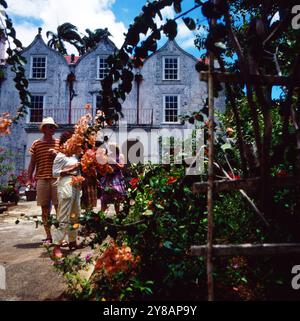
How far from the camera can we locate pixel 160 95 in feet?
67.7

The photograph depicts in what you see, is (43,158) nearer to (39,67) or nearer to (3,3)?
(3,3)

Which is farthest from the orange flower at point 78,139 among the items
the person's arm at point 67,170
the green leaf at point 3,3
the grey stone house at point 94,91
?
the grey stone house at point 94,91

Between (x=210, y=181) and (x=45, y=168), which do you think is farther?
(x=45, y=168)

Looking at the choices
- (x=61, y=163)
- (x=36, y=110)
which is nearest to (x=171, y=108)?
(x=36, y=110)

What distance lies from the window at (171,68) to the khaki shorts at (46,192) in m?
17.4

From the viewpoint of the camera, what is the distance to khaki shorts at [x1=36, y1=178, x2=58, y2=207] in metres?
4.57

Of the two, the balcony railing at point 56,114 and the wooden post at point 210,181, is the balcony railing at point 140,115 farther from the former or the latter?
the wooden post at point 210,181

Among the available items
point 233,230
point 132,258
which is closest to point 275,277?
point 233,230

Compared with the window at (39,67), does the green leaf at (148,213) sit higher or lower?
lower

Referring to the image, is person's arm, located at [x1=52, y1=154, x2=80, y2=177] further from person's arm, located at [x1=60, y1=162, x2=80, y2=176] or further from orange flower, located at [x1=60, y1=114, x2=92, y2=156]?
orange flower, located at [x1=60, y1=114, x2=92, y2=156]

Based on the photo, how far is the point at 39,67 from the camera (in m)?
21.4

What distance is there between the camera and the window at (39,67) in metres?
21.3

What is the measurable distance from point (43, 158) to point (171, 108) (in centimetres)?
1668

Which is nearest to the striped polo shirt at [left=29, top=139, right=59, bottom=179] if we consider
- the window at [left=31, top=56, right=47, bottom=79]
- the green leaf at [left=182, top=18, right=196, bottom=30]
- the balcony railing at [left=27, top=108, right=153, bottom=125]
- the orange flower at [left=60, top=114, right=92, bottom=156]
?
the orange flower at [left=60, top=114, right=92, bottom=156]
